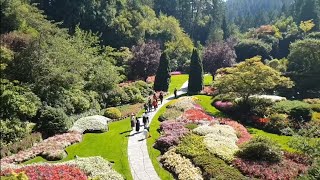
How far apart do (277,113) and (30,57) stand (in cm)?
2520

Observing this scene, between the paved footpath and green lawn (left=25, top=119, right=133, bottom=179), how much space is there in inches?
14.3

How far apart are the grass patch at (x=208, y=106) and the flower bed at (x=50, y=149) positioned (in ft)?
55.4

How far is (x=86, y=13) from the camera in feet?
215

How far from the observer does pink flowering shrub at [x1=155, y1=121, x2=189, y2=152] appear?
27938 mm

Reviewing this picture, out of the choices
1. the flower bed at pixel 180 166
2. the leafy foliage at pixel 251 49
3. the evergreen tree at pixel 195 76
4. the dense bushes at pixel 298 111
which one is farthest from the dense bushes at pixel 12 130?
the leafy foliage at pixel 251 49

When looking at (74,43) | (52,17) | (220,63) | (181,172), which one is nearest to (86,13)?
(52,17)

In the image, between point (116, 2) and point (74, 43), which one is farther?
point (116, 2)

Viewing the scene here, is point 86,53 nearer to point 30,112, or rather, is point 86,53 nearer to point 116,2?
point 30,112

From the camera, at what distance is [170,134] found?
2972 cm

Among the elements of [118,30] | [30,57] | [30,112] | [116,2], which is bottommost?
[30,112]

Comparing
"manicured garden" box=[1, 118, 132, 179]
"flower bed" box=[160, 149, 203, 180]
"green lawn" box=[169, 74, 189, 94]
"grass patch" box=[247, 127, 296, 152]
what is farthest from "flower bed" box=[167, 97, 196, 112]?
"flower bed" box=[160, 149, 203, 180]

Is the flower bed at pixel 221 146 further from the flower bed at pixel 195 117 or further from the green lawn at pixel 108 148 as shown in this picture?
the green lawn at pixel 108 148

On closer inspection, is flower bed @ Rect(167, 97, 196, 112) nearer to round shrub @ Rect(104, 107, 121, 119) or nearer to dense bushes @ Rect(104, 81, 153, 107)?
dense bushes @ Rect(104, 81, 153, 107)

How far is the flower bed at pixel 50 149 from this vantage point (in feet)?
80.2
